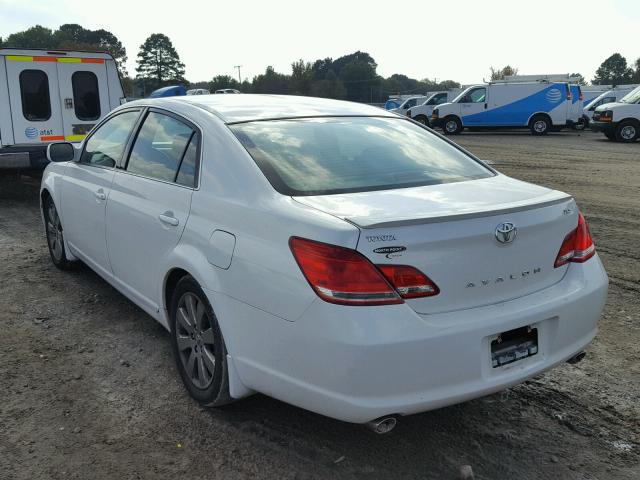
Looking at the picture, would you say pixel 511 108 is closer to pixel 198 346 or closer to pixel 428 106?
pixel 428 106

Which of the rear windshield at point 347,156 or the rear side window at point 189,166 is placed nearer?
the rear windshield at point 347,156

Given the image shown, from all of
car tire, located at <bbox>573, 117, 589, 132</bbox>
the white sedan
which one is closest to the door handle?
the white sedan

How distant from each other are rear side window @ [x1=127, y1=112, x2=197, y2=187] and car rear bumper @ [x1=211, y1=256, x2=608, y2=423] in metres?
1.07

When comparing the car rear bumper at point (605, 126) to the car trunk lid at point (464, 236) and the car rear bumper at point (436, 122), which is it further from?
the car trunk lid at point (464, 236)

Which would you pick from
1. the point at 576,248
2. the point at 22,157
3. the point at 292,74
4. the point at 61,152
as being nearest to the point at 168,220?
the point at 576,248

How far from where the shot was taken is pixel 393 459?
2.78 metres

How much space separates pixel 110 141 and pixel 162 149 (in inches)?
39.4

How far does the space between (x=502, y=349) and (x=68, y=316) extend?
334cm

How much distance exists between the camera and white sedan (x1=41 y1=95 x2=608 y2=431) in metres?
2.36

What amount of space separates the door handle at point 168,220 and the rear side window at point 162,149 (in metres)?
0.21

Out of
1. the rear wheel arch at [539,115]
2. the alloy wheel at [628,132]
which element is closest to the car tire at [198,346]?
the alloy wheel at [628,132]

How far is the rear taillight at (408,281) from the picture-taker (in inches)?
92.9

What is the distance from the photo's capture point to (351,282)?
2340mm

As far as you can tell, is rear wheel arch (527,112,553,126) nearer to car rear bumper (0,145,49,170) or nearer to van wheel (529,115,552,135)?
van wheel (529,115,552,135)
